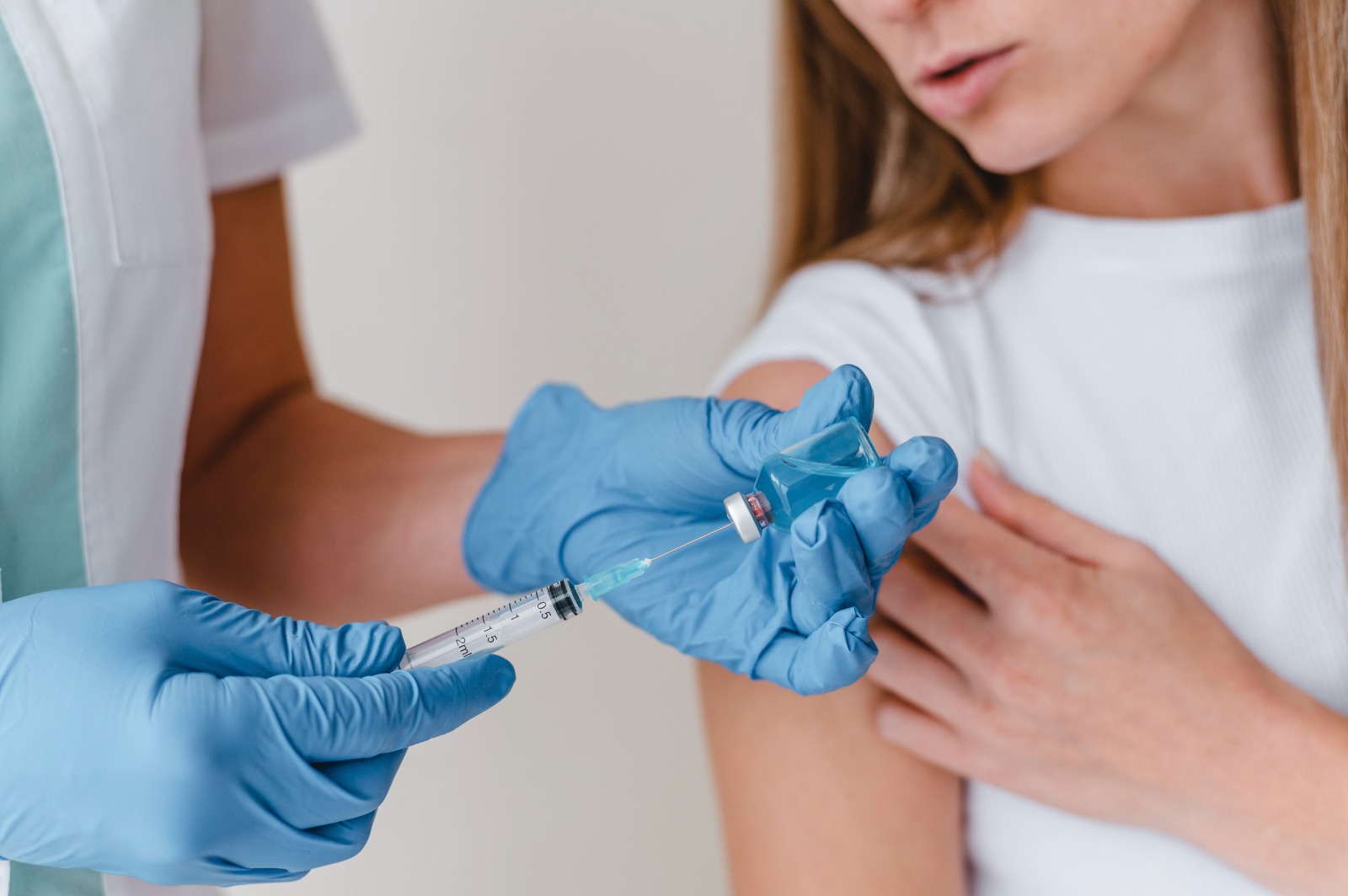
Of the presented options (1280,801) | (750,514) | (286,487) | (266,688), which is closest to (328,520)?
(286,487)

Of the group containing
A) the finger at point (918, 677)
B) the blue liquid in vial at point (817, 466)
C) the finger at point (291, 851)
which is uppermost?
the blue liquid in vial at point (817, 466)

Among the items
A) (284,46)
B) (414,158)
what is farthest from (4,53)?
(414,158)

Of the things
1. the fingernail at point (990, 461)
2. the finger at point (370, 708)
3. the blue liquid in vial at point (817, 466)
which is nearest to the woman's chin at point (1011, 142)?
the fingernail at point (990, 461)

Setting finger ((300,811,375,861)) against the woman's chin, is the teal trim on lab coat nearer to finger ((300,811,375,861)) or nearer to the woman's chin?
finger ((300,811,375,861))

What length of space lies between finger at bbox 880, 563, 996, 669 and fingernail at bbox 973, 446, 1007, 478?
125 millimetres

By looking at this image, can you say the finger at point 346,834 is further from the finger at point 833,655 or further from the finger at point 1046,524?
the finger at point 1046,524

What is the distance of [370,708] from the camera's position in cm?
85

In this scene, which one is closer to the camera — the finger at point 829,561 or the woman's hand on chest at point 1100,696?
the finger at point 829,561

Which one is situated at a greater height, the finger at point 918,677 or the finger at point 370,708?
the finger at point 370,708

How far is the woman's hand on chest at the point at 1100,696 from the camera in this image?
0.99 m

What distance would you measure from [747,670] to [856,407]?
253 mm

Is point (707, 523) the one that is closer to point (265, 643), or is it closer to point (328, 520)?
point (265, 643)

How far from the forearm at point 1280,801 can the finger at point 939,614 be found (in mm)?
225

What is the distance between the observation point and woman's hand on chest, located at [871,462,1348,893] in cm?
99
